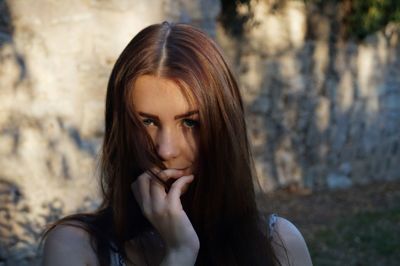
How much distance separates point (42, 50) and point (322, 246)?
2.63 metres

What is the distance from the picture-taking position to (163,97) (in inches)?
65.4

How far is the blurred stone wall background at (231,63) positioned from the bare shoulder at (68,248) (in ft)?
3.95

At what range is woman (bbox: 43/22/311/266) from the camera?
165 cm

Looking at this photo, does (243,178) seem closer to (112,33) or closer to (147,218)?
(147,218)

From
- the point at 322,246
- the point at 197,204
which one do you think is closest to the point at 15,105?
the point at 197,204

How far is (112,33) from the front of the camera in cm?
375

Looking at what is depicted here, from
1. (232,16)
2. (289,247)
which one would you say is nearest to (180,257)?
(289,247)

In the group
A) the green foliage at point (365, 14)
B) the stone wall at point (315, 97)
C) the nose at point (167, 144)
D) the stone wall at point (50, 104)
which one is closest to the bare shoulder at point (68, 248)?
the nose at point (167, 144)

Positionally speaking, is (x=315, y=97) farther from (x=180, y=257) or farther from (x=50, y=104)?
(x=180, y=257)

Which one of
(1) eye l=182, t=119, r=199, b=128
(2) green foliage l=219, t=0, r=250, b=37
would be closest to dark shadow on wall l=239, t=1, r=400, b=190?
(2) green foliage l=219, t=0, r=250, b=37

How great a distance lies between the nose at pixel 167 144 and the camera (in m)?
1.65

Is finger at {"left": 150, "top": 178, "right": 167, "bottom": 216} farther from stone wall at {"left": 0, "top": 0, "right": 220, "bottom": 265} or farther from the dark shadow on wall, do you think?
the dark shadow on wall

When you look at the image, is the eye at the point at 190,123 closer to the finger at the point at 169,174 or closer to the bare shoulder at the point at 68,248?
the finger at the point at 169,174

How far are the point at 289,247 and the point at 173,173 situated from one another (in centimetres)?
36
